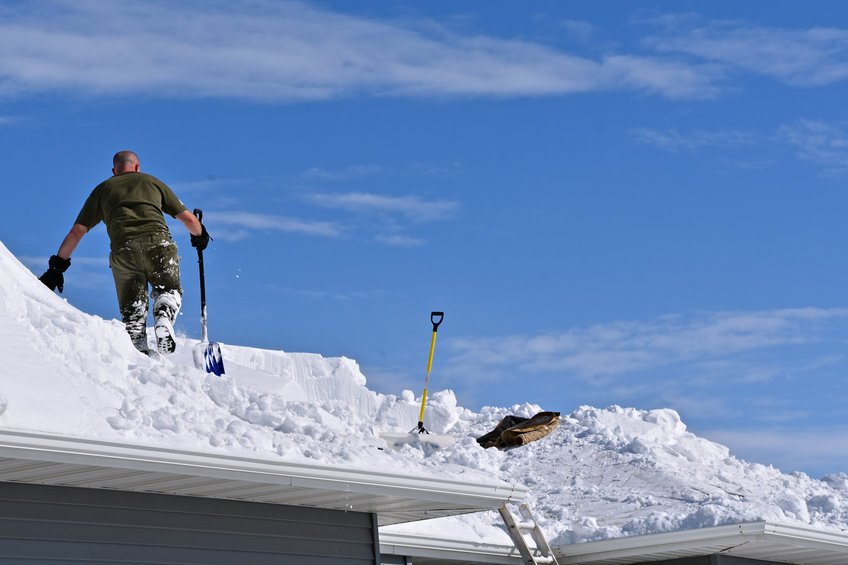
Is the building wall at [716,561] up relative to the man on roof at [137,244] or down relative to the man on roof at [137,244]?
down

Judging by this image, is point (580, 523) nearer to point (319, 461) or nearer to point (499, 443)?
point (499, 443)

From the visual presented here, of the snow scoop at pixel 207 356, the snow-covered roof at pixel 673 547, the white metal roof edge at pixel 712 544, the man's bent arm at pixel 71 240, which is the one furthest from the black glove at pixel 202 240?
the white metal roof edge at pixel 712 544

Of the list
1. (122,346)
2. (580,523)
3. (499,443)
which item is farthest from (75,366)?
(499,443)

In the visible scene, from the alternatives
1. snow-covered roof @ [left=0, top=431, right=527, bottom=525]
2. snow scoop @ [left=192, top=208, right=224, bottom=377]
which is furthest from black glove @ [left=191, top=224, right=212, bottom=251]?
snow-covered roof @ [left=0, top=431, right=527, bottom=525]

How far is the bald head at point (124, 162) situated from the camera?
11305 millimetres

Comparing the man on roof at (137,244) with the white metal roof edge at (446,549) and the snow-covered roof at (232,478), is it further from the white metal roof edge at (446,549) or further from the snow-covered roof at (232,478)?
the snow-covered roof at (232,478)

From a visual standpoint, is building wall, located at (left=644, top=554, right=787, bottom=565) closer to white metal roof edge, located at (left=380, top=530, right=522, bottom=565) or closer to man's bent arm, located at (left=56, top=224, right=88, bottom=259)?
white metal roof edge, located at (left=380, top=530, right=522, bottom=565)

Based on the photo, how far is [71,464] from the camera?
665 cm

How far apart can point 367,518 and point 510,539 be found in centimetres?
266

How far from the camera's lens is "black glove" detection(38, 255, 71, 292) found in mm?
11328

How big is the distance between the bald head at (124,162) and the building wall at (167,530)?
174 inches

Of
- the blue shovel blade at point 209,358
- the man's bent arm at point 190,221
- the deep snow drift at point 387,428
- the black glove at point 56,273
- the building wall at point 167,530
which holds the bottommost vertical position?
the building wall at point 167,530

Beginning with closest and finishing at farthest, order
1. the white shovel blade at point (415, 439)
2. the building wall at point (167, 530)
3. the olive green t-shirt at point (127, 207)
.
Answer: the building wall at point (167, 530), the olive green t-shirt at point (127, 207), the white shovel blade at point (415, 439)

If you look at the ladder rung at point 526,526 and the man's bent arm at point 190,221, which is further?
the man's bent arm at point 190,221
